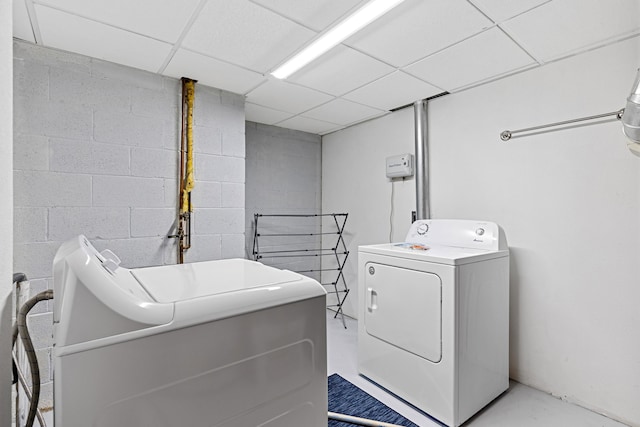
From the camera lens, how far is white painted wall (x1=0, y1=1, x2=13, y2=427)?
71 centimetres

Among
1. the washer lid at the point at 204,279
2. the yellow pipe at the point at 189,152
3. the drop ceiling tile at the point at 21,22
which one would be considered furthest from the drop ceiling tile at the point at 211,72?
the washer lid at the point at 204,279

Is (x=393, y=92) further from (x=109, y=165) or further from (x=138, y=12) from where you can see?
(x=109, y=165)

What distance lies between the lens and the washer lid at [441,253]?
185cm

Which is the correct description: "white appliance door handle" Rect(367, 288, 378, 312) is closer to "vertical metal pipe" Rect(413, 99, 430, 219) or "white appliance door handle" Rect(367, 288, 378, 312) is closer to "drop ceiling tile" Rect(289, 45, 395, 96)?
"vertical metal pipe" Rect(413, 99, 430, 219)

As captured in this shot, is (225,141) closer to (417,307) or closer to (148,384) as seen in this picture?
(417,307)

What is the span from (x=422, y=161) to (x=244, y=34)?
5.77ft

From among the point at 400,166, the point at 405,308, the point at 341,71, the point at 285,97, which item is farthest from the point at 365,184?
the point at 405,308

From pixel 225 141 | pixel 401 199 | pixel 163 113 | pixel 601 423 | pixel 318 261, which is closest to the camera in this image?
pixel 601 423

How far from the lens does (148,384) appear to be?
74 centimetres

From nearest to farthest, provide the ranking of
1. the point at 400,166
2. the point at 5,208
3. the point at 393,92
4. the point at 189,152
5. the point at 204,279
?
the point at 5,208, the point at 204,279, the point at 189,152, the point at 393,92, the point at 400,166

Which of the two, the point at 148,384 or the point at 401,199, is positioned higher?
the point at 401,199

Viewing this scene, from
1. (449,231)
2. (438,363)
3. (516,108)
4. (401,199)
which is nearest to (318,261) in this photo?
(401,199)

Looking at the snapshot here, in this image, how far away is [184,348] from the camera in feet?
2.55

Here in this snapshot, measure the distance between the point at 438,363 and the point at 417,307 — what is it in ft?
1.09
